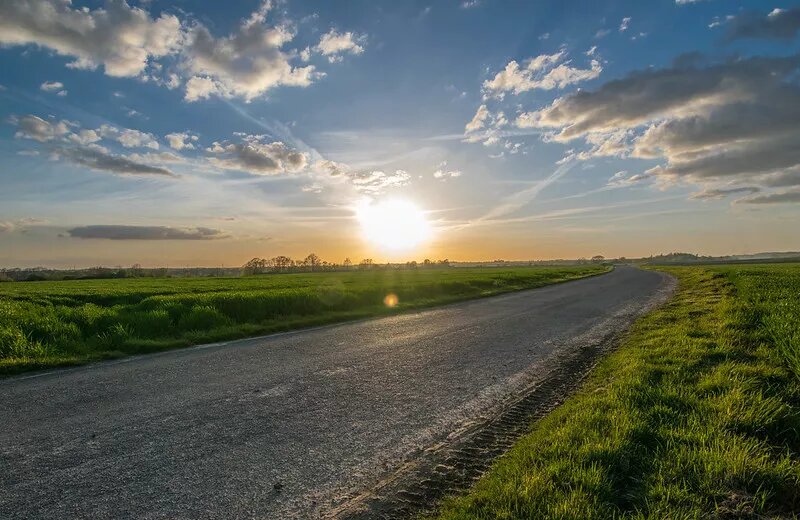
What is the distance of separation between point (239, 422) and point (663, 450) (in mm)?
4985

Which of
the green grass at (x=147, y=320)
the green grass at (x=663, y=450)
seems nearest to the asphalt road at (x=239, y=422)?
the green grass at (x=663, y=450)

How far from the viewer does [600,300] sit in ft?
76.0

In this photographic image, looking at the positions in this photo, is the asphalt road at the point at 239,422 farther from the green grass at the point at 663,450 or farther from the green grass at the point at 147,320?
the green grass at the point at 147,320

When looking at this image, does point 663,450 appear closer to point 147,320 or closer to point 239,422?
point 239,422

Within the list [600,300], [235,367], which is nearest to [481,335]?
[235,367]

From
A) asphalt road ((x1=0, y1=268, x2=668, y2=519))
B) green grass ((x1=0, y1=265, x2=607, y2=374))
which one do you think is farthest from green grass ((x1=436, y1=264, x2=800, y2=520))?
green grass ((x1=0, y1=265, x2=607, y2=374))

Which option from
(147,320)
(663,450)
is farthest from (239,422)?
(147,320)

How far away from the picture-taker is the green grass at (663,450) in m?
3.75

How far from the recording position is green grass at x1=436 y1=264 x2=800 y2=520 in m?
3.75

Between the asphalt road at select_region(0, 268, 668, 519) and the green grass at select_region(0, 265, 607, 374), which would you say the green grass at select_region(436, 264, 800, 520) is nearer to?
the asphalt road at select_region(0, 268, 668, 519)

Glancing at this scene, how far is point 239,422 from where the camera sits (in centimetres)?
587

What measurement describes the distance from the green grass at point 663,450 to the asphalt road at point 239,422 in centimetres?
127

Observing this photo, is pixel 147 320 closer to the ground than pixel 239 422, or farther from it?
farther from it

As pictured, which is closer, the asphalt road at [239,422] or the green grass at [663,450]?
the green grass at [663,450]
